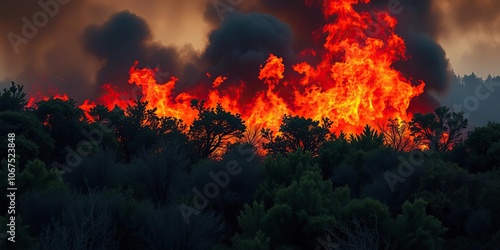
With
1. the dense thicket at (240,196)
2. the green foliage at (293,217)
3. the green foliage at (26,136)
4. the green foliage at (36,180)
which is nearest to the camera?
the dense thicket at (240,196)

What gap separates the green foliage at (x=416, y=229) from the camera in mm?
17719

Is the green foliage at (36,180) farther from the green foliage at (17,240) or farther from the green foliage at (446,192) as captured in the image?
the green foliage at (446,192)

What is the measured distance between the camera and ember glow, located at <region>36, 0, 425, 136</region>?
6266 centimetres

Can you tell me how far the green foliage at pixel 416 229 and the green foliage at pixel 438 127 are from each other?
111 feet

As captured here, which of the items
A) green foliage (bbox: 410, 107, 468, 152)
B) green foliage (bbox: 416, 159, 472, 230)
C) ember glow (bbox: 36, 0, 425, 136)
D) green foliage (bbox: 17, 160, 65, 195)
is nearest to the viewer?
green foliage (bbox: 17, 160, 65, 195)

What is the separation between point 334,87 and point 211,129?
24.2m

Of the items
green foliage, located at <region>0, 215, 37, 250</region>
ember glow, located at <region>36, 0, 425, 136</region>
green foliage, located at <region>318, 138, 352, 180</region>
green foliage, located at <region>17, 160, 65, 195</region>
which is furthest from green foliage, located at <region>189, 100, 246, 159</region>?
green foliage, located at <region>0, 215, 37, 250</region>

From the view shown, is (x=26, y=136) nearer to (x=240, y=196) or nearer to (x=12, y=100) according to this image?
(x=12, y=100)

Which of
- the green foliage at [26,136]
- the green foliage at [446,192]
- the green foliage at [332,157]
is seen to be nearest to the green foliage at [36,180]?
the green foliage at [26,136]

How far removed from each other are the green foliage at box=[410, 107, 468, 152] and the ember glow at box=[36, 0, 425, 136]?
32.7 ft

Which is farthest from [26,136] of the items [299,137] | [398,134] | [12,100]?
[398,134]

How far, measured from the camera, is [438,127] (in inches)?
2016

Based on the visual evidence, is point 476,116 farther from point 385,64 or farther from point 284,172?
point 284,172

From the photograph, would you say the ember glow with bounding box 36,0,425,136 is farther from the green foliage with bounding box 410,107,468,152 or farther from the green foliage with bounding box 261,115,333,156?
the green foliage with bounding box 261,115,333,156
